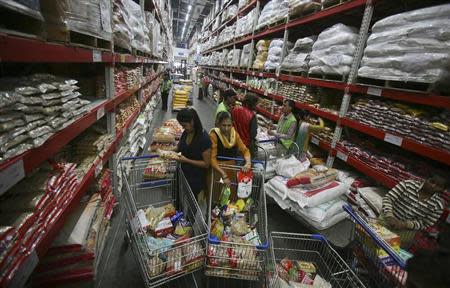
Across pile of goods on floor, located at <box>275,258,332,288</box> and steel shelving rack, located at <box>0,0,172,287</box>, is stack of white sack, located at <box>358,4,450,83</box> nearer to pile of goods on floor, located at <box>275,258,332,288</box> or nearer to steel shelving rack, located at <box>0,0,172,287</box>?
pile of goods on floor, located at <box>275,258,332,288</box>

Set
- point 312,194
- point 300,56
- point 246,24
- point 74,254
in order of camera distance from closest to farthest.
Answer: point 74,254 < point 312,194 < point 300,56 < point 246,24

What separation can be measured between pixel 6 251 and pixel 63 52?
114 cm

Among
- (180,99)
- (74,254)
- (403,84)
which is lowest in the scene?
(74,254)

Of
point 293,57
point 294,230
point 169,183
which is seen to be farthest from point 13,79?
point 293,57

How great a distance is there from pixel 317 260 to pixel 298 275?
43cm

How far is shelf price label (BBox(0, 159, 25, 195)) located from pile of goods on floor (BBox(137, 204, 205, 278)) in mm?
→ 872

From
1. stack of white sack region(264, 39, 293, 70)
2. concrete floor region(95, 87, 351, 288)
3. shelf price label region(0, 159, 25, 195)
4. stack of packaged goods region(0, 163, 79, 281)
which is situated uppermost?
stack of white sack region(264, 39, 293, 70)

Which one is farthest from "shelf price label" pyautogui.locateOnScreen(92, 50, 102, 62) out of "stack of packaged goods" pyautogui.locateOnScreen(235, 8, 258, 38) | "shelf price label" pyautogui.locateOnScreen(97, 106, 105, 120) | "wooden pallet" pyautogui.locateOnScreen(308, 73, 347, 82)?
"stack of packaged goods" pyautogui.locateOnScreen(235, 8, 258, 38)

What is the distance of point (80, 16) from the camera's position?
1.82 m

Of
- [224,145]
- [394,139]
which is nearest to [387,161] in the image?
[394,139]

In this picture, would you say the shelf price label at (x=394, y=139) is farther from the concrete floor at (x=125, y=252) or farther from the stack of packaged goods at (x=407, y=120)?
the concrete floor at (x=125, y=252)

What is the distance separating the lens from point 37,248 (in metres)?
1.24

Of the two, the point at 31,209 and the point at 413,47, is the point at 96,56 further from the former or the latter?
the point at 413,47

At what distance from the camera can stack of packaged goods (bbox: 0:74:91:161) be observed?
111 centimetres
